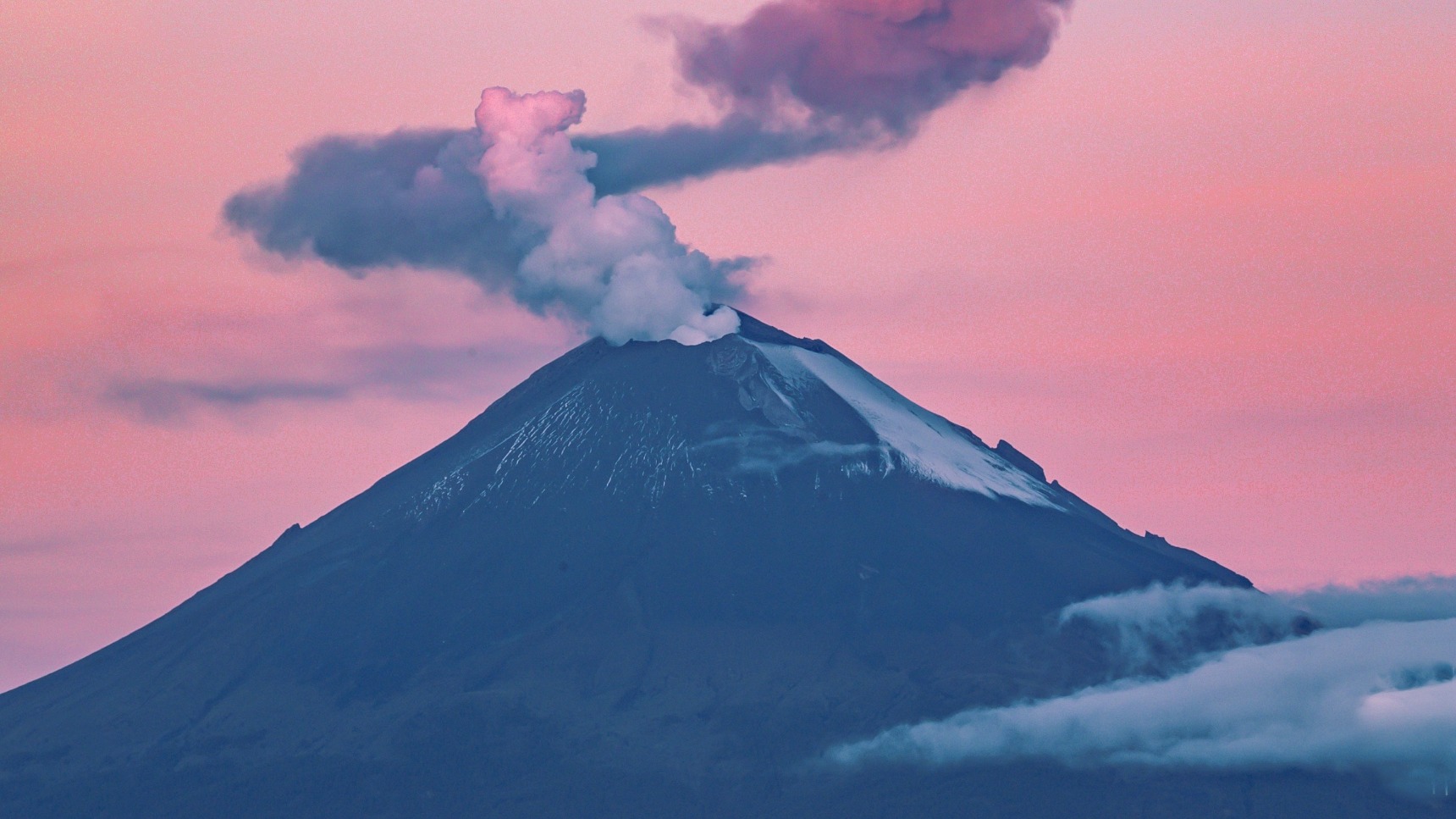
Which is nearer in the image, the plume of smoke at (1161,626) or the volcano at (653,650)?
the volcano at (653,650)

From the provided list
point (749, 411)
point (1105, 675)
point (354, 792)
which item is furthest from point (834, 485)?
point (354, 792)

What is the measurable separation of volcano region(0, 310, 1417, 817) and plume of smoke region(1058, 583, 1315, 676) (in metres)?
1.36

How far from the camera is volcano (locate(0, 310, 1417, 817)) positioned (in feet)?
586

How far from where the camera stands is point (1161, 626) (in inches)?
7623

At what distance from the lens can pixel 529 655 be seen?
188 m

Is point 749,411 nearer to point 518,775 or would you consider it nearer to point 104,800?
point 518,775

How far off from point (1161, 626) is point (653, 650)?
31.8 metres

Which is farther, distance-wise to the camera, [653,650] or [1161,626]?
[1161,626]

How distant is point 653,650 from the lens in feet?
614

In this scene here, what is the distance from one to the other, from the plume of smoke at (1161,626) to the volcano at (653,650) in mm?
1356

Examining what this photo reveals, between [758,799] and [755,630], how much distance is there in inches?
589

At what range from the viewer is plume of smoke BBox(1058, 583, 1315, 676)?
191 meters

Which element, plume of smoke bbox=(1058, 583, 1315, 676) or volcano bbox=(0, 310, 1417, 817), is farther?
plume of smoke bbox=(1058, 583, 1315, 676)

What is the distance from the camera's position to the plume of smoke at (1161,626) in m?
191
